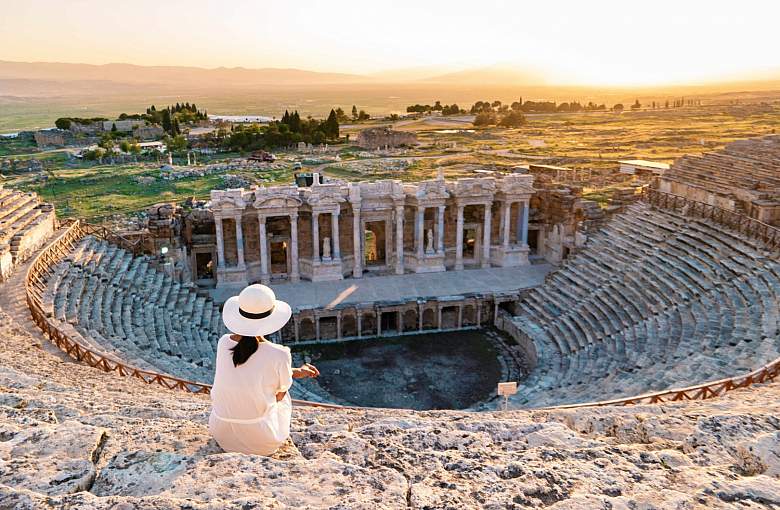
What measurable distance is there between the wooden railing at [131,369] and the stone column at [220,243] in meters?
6.11

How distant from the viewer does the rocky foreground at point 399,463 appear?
472cm

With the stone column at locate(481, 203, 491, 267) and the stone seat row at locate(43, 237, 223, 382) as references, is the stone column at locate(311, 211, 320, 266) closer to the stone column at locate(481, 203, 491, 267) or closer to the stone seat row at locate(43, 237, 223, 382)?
the stone seat row at locate(43, 237, 223, 382)

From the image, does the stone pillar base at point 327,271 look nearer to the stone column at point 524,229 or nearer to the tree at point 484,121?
the stone column at point 524,229

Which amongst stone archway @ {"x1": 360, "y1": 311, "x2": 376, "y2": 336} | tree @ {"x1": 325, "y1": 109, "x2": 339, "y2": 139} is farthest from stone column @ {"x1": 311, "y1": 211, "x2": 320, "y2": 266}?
tree @ {"x1": 325, "y1": 109, "x2": 339, "y2": 139}

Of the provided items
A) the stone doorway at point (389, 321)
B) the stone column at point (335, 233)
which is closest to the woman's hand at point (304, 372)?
the stone doorway at point (389, 321)

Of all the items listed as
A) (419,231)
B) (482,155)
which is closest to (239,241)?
(419,231)

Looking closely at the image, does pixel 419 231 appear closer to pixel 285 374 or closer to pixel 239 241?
pixel 239 241

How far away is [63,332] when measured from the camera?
14914 mm

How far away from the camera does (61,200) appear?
4862 centimetres

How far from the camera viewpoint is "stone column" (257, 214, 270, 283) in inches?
1083

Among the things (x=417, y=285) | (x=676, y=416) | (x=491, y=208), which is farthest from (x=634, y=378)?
(x=491, y=208)

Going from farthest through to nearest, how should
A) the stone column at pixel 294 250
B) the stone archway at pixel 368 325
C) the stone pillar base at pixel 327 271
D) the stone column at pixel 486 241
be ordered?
the stone column at pixel 486 241 < the stone pillar base at pixel 327 271 < the stone column at pixel 294 250 < the stone archway at pixel 368 325

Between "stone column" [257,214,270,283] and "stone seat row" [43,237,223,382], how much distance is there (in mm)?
3274

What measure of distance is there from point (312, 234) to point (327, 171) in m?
33.8
